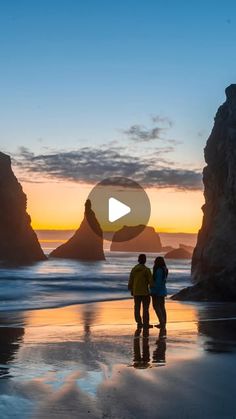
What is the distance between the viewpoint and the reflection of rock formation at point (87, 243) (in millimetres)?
164500

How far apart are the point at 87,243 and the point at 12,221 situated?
169 ft

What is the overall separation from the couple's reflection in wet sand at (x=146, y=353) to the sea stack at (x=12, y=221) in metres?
105

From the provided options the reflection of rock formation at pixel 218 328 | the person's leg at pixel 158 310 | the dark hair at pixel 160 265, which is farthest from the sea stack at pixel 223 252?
the person's leg at pixel 158 310

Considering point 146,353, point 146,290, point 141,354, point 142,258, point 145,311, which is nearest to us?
point 141,354

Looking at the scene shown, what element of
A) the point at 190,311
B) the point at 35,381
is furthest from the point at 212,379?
the point at 190,311

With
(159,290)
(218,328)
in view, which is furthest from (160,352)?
(159,290)

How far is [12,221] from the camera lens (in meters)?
119

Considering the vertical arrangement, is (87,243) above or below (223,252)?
Result: above

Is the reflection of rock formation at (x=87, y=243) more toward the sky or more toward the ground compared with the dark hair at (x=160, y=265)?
more toward the sky

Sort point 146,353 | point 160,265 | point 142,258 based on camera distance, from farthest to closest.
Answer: point 160,265, point 142,258, point 146,353

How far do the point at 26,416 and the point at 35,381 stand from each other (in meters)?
1.60

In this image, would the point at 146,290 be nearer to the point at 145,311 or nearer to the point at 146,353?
the point at 145,311

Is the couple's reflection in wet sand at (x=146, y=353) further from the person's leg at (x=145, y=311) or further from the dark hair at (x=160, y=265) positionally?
the dark hair at (x=160, y=265)

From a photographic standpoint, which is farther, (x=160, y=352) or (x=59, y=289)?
(x=59, y=289)
